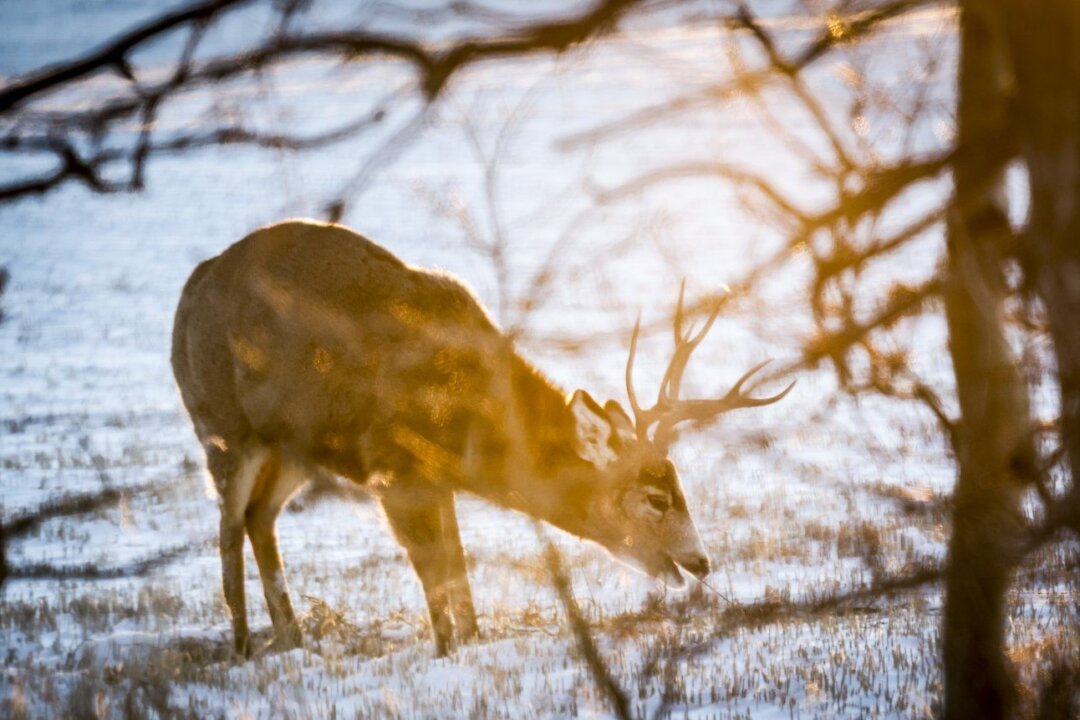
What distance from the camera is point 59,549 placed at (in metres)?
10.7

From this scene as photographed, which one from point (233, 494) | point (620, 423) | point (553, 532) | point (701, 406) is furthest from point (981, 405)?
point (553, 532)

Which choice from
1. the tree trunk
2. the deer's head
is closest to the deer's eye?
the deer's head

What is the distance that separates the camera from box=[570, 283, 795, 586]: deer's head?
6.92 meters

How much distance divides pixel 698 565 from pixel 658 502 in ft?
1.43

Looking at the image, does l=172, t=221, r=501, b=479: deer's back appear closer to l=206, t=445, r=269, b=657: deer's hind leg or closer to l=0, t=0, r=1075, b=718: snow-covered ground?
l=206, t=445, r=269, b=657: deer's hind leg

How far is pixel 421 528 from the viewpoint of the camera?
789 cm

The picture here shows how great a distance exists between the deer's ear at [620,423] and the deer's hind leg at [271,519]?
7.57ft

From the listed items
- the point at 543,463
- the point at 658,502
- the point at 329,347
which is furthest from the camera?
the point at 329,347

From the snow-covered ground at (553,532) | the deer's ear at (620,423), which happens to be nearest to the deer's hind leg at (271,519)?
the snow-covered ground at (553,532)

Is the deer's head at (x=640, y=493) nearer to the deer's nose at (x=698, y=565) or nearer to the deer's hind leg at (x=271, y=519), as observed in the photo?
the deer's nose at (x=698, y=565)

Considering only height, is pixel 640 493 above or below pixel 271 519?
below

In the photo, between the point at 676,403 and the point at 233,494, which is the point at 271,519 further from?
the point at 676,403

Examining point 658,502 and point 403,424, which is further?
point 403,424

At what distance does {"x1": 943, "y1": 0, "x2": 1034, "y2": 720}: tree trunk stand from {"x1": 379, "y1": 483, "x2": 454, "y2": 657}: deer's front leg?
3.89 meters
